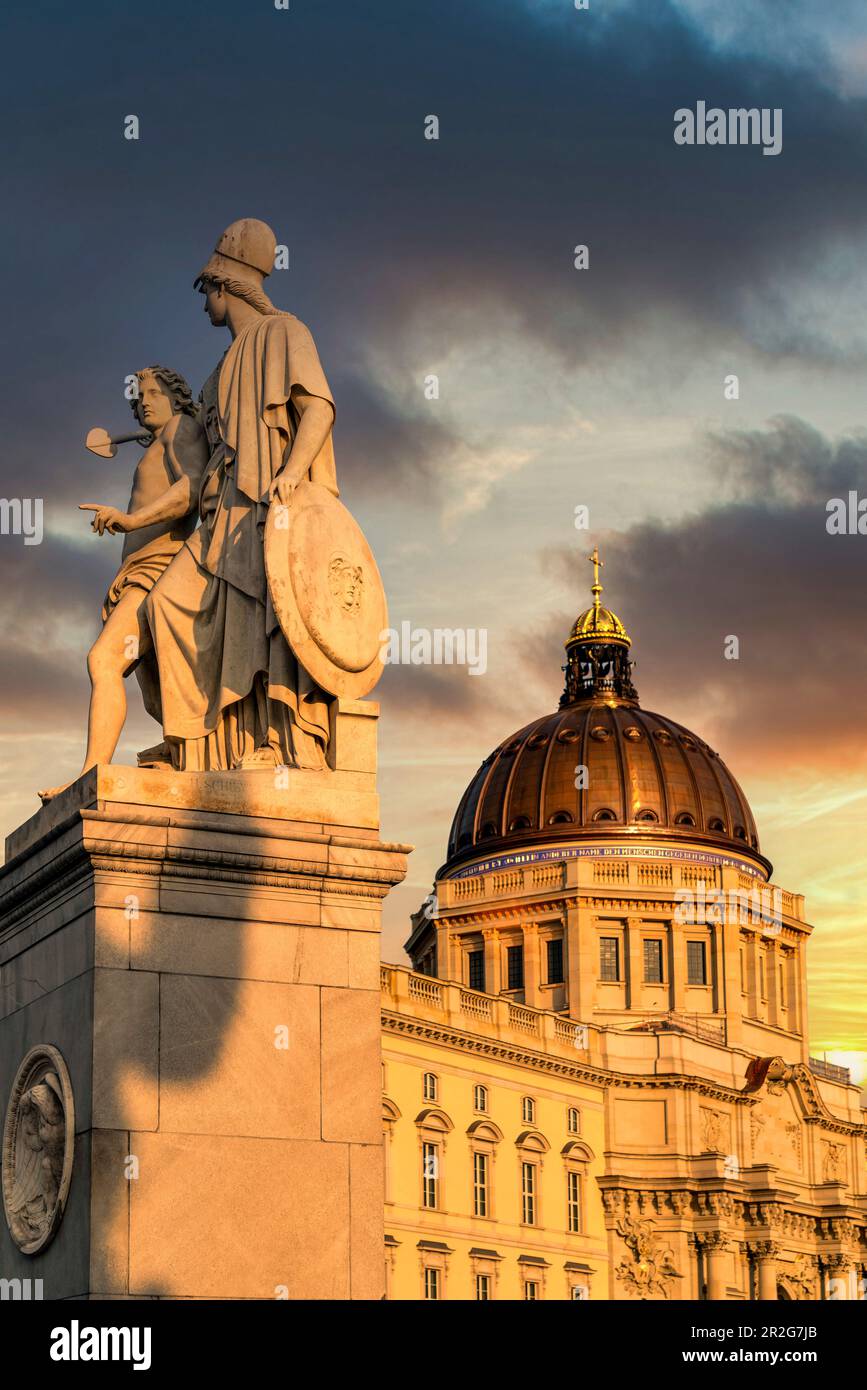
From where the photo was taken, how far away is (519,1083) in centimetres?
9569

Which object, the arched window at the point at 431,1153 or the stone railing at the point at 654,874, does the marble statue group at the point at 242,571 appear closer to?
the arched window at the point at 431,1153

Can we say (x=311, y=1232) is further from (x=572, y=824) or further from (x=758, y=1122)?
(x=572, y=824)

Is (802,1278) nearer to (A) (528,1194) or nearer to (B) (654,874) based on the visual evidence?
(B) (654,874)

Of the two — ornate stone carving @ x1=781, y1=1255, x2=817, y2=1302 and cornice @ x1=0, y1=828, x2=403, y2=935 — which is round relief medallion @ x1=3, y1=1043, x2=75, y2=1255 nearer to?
cornice @ x1=0, y1=828, x2=403, y2=935

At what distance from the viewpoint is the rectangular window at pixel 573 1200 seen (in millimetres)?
99000

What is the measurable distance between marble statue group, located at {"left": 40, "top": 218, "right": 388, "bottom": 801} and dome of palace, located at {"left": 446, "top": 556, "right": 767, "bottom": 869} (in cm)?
11007

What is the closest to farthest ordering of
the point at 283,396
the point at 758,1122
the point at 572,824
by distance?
the point at 283,396
the point at 758,1122
the point at 572,824

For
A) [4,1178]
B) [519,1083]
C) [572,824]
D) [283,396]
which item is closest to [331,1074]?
[4,1178]

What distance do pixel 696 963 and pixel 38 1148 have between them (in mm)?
111742

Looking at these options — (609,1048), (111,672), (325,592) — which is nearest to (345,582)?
(325,592)

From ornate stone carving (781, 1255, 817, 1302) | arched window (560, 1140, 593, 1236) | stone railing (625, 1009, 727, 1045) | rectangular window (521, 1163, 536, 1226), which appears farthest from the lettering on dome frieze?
rectangular window (521, 1163, 536, 1226)

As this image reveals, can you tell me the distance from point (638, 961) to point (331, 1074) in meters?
108

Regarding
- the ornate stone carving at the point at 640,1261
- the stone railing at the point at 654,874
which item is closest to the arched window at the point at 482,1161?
the ornate stone carving at the point at 640,1261
